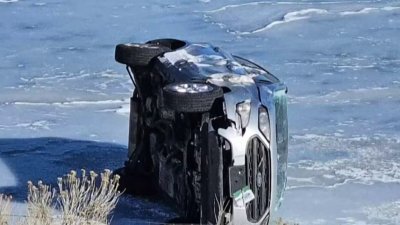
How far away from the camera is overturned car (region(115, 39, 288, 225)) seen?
598cm

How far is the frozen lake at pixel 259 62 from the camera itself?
296 inches

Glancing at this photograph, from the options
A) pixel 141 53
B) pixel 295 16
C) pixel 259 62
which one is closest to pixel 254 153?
pixel 141 53

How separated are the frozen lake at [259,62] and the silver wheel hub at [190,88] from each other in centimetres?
112

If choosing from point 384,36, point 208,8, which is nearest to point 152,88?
point 384,36

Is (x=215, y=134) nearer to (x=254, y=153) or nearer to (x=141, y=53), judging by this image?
(x=254, y=153)

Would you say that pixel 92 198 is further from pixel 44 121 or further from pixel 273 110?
pixel 44 121

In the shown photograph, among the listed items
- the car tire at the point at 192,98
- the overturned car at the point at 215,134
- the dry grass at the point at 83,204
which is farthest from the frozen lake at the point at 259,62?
the car tire at the point at 192,98

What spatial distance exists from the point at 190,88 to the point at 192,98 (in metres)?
0.15

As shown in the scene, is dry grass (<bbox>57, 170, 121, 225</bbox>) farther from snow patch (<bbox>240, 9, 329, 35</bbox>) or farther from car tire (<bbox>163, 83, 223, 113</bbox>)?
snow patch (<bbox>240, 9, 329, 35</bbox>)

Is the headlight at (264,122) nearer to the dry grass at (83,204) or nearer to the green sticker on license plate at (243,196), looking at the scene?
the green sticker on license plate at (243,196)

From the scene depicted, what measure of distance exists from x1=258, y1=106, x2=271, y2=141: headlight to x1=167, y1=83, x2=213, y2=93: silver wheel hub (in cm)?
34

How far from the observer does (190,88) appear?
614 cm

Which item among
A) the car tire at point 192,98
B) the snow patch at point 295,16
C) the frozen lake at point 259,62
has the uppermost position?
the car tire at point 192,98

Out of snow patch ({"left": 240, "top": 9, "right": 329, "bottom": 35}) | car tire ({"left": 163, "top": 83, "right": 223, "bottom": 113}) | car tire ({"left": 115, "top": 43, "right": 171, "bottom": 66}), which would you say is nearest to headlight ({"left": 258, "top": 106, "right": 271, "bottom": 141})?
car tire ({"left": 163, "top": 83, "right": 223, "bottom": 113})
